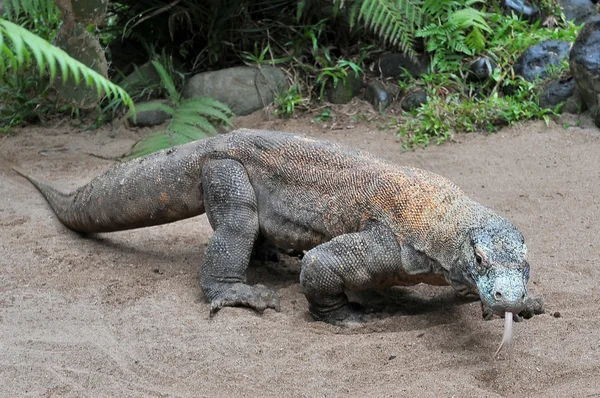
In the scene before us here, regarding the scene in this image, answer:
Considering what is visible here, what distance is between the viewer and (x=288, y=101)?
8.50 metres

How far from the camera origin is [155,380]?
3729 millimetres

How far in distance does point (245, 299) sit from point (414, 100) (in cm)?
420

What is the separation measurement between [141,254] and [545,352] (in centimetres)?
294

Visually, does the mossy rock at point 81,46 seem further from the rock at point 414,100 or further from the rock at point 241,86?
the rock at point 414,100

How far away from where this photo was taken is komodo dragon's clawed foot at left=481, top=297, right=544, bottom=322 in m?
4.26

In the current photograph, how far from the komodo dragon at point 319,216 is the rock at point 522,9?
4.96 meters

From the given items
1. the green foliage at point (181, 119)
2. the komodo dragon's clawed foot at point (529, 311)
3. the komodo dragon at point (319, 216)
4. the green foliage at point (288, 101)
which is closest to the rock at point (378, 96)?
the green foliage at point (288, 101)

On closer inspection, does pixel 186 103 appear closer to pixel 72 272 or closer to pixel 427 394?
pixel 72 272

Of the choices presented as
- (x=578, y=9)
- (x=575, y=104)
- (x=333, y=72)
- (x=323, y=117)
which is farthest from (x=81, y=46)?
(x=578, y=9)

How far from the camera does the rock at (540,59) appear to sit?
8062mm

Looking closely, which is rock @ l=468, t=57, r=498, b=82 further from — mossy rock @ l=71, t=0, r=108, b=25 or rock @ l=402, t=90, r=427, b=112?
mossy rock @ l=71, t=0, r=108, b=25

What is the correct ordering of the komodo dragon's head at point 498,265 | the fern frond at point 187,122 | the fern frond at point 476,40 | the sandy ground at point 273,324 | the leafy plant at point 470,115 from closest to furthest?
the komodo dragon's head at point 498,265 → the sandy ground at point 273,324 → the fern frond at point 187,122 → the leafy plant at point 470,115 → the fern frond at point 476,40

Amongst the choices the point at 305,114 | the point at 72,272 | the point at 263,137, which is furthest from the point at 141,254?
the point at 305,114

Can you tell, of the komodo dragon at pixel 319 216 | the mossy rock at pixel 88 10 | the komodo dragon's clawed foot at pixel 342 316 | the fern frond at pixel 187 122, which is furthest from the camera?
the fern frond at pixel 187 122
